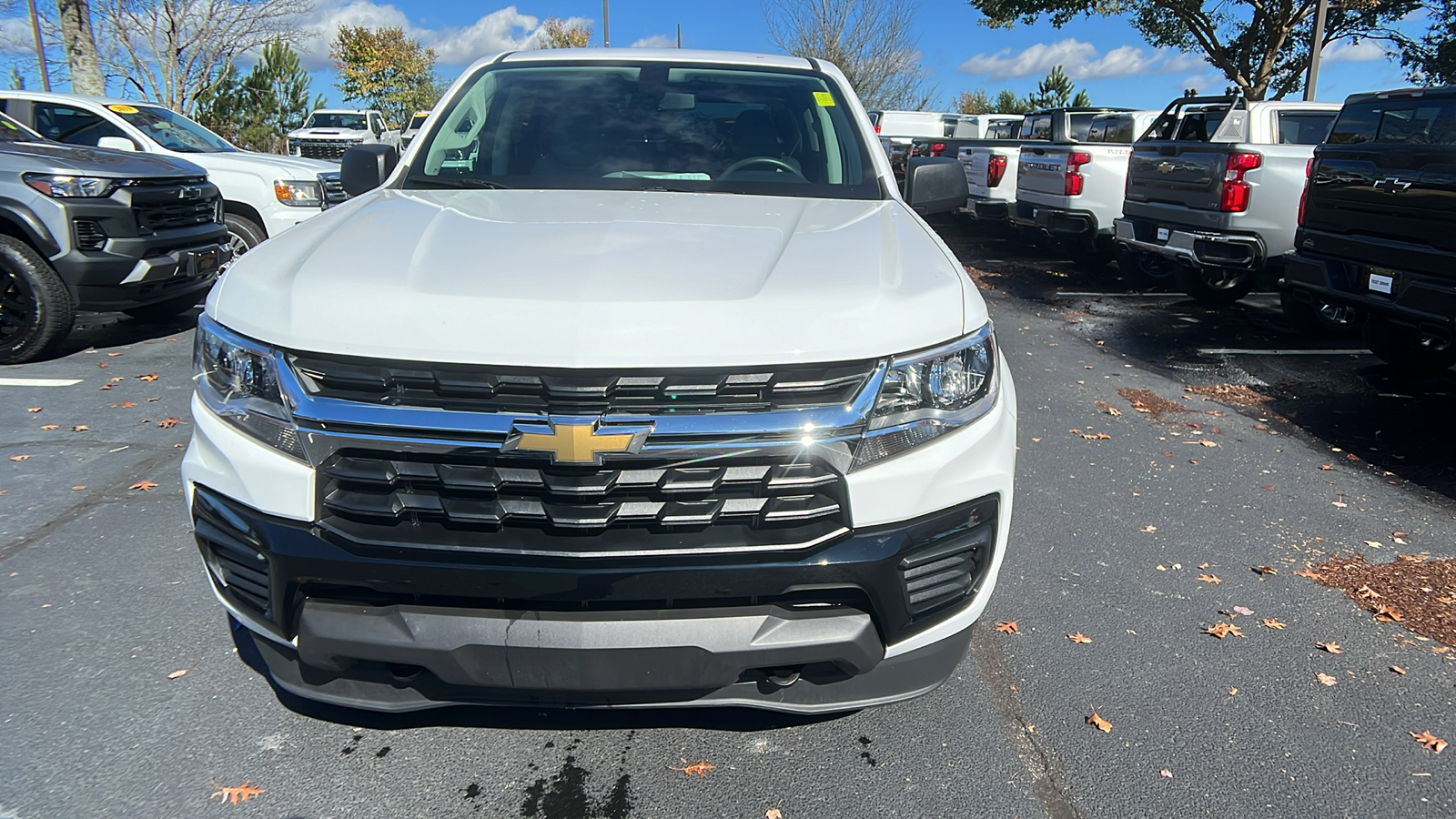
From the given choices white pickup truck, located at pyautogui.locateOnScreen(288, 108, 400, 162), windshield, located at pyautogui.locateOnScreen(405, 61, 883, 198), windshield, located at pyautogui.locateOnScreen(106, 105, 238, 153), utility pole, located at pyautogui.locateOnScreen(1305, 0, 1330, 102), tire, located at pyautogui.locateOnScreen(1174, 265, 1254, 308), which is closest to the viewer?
windshield, located at pyautogui.locateOnScreen(405, 61, 883, 198)

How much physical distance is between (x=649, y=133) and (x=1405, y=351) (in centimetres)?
631

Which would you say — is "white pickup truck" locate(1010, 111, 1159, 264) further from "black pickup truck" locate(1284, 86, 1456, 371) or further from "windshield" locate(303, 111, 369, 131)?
"windshield" locate(303, 111, 369, 131)

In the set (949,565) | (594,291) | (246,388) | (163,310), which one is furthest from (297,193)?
(949,565)

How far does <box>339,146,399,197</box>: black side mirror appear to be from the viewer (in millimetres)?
3385

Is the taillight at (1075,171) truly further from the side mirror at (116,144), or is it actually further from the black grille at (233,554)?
the black grille at (233,554)

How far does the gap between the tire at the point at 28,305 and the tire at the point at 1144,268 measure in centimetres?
1011

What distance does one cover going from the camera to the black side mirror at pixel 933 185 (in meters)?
3.61

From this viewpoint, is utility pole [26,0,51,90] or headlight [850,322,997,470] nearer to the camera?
headlight [850,322,997,470]

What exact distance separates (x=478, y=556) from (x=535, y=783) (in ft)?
2.68

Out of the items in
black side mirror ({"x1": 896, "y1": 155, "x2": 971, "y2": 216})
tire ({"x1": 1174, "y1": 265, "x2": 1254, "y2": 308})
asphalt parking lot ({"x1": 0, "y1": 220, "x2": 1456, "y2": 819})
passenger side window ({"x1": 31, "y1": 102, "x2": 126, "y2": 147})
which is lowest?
asphalt parking lot ({"x1": 0, "y1": 220, "x2": 1456, "y2": 819})

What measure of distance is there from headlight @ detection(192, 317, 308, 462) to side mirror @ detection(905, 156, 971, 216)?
243cm

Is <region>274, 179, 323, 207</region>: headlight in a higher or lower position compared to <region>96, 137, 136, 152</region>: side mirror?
lower

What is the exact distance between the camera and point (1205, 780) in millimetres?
2422

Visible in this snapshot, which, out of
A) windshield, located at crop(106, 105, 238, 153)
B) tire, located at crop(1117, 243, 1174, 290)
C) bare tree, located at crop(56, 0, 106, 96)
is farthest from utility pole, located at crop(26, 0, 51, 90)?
tire, located at crop(1117, 243, 1174, 290)
